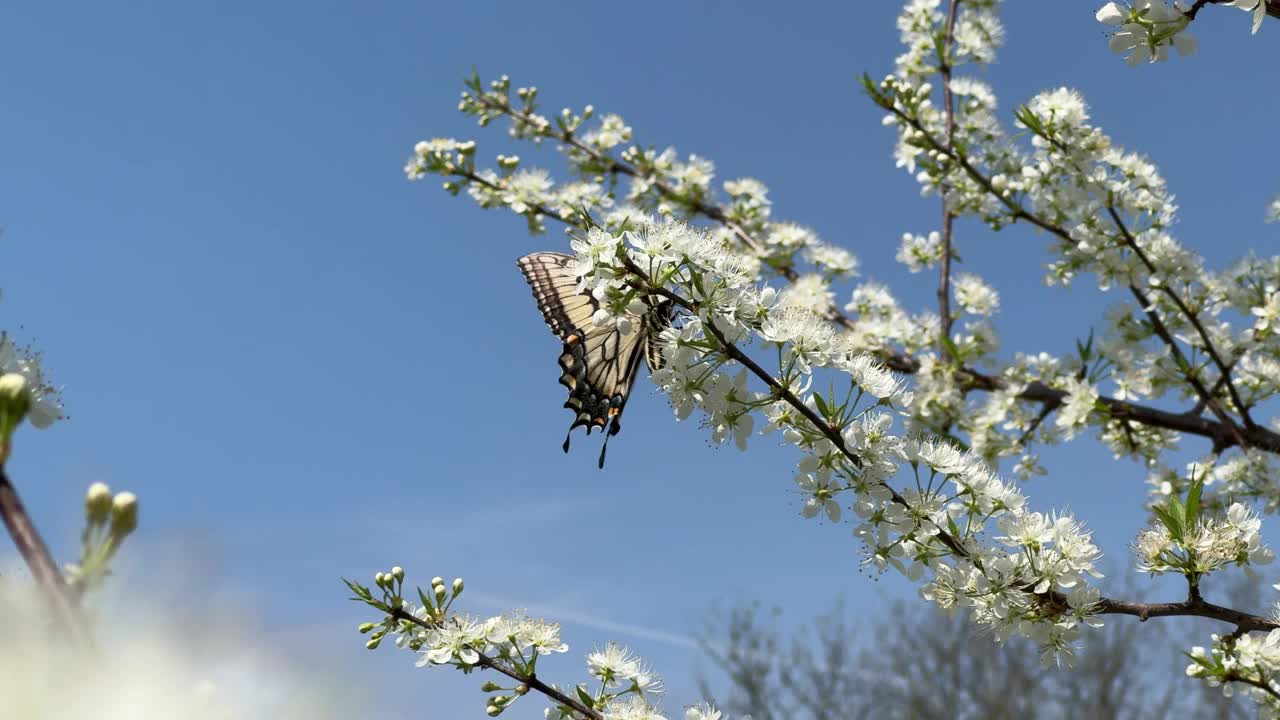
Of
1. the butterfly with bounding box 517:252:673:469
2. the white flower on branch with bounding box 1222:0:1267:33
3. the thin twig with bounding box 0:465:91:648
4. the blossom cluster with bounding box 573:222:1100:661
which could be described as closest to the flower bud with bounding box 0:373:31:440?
the thin twig with bounding box 0:465:91:648

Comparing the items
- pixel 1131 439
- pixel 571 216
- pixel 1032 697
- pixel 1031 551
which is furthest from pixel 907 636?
pixel 1031 551

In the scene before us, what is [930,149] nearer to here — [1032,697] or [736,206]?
[736,206]

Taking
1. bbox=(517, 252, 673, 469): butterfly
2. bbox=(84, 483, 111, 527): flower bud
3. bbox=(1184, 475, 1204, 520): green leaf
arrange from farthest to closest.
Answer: bbox=(517, 252, 673, 469): butterfly → bbox=(1184, 475, 1204, 520): green leaf → bbox=(84, 483, 111, 527): flower bud

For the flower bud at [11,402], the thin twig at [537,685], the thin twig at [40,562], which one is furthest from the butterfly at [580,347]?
the thin twig at [40,562]

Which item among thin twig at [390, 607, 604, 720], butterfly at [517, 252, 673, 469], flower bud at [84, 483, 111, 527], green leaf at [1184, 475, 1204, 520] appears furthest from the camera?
butterfly at [517, 252, 673, 469]

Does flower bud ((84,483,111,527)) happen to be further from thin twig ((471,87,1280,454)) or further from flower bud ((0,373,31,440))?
thin twig ((471,87,1280,454))

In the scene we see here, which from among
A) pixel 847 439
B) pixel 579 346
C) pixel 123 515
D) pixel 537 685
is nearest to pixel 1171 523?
pixel 847 439

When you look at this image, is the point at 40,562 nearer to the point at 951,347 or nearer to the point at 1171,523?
the point at 1171,523
